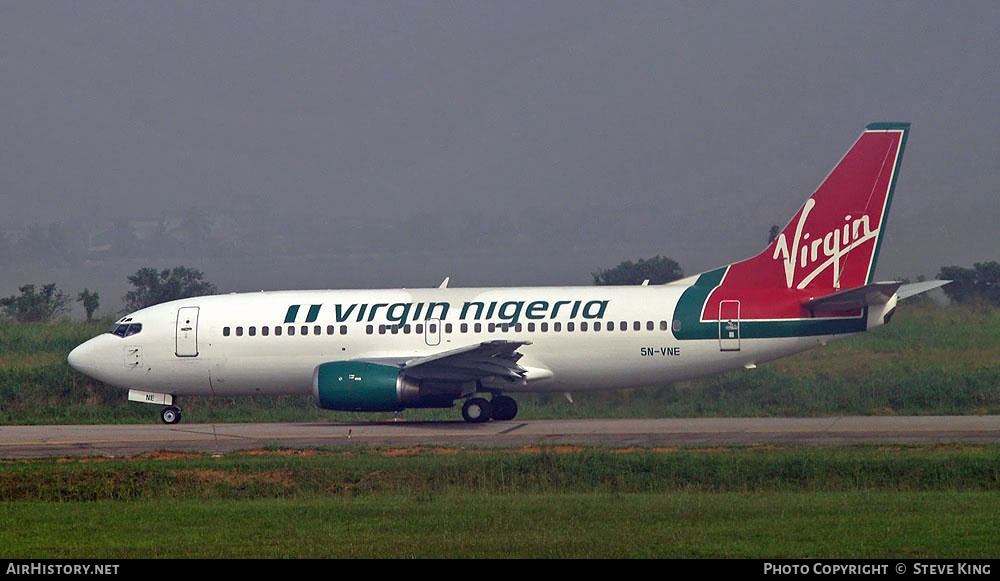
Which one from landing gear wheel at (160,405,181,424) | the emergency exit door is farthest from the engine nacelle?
the emergency exit door

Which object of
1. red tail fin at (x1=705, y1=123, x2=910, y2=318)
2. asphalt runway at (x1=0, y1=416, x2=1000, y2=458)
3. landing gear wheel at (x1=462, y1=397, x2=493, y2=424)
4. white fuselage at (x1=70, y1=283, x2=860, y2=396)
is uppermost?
red tail fin at (x1=705, y1=123, x2=910, y2=318)

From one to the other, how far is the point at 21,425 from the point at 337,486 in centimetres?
1648

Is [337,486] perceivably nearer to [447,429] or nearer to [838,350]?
[447,429]

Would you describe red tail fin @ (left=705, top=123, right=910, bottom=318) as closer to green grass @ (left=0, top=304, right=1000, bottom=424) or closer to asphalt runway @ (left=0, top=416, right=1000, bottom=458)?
asphalt runway @ (left=0, top=416, right=1000, bottom=458)

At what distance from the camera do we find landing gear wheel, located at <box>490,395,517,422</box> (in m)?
29.6

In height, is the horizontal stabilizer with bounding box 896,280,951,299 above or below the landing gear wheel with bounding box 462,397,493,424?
above

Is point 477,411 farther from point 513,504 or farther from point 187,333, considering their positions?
point 513,504

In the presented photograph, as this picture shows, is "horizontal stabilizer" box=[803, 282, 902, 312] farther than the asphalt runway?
Yes

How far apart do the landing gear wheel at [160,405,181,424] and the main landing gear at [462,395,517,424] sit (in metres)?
7.56

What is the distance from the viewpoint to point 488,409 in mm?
29016

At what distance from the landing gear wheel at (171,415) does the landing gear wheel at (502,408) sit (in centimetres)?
812

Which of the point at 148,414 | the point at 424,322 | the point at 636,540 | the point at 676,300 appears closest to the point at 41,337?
the point at 148,414

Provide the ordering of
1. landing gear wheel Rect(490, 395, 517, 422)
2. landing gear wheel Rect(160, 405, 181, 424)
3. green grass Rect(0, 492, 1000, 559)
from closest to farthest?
green grass Rect(0, 492, 1000, 559)
landing gear wheel Rect(490, 395, 517, 422)
landing gear wheel Rect(160, 405, 181, 424)
